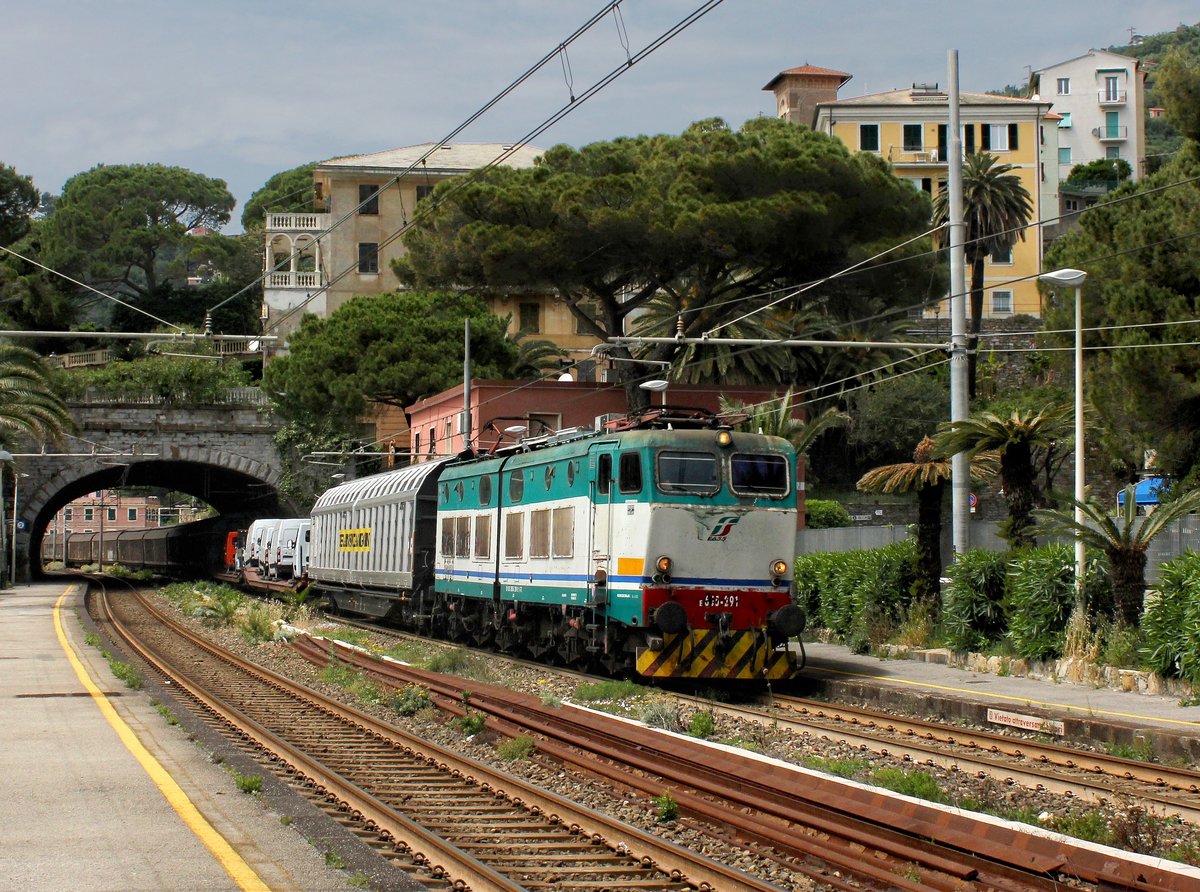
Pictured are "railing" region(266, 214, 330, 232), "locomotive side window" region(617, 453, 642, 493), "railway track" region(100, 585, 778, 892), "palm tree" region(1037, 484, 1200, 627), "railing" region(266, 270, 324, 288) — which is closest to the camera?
"railway track" region(100, 585, 778, 892)

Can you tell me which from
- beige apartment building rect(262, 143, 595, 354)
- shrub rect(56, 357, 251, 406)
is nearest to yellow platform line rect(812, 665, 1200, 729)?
shrub rect(56, 357, 251, 406)

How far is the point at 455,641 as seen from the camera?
26391 millimetres

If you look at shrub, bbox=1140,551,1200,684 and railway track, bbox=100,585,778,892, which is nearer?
railway track, bbox=100,585,778,892

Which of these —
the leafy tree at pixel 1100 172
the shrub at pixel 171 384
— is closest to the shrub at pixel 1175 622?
the shrub at pixel 171 384

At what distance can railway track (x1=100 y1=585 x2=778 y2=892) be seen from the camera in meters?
8.06

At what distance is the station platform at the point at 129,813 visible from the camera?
7.35 metres

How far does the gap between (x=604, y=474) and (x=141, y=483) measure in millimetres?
61203

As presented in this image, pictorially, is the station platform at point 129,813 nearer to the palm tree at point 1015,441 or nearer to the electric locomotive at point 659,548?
the electric locomotive at point 659,548

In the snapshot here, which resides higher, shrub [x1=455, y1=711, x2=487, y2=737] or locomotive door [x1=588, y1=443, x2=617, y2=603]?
locomotive door [x1=588, y1=443, x2=617, y2=603]

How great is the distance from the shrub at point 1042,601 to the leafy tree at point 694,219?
17.5 meters

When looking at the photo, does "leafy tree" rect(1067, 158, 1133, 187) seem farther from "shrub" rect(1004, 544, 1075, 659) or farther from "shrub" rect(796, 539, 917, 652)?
"shrub" rect(1004, 544, 1075, 659)

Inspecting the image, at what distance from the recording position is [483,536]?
2278 cm

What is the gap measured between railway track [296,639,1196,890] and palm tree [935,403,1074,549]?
325 inches

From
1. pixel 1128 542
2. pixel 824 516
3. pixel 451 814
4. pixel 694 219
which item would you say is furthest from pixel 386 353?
pixel 451 814
